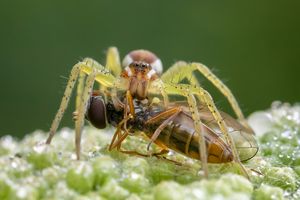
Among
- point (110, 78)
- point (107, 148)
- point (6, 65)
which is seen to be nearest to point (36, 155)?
point (107, 148)

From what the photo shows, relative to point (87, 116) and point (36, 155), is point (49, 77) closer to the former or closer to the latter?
point (87, 116)

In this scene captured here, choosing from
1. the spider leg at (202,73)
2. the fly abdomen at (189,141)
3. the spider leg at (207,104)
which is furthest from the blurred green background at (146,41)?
the fly abdomen at (189,141)

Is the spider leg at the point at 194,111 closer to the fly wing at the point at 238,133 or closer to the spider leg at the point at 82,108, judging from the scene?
the fly wing at the point at 238,133

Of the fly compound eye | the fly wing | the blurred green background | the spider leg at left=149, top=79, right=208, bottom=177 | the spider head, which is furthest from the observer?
the blurred green background

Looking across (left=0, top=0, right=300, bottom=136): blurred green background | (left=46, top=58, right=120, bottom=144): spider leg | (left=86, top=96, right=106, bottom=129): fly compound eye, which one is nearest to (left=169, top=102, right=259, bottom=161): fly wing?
(left=86, top=96, right=106, bottom=129): fly compound eye

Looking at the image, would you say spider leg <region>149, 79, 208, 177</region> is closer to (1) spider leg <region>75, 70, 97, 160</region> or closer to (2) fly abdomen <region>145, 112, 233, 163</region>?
(2) fly abdomen <region>145, 112, 233, 163</region>

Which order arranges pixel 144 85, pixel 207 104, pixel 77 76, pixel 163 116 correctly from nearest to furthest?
pixel 163 116
pixel 207 104
pixel 77 76
pixel 144 85

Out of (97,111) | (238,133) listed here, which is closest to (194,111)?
(238,133)

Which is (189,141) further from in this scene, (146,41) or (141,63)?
(146,41)
